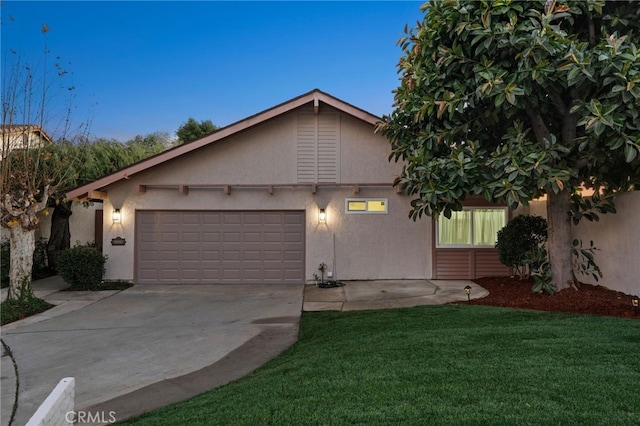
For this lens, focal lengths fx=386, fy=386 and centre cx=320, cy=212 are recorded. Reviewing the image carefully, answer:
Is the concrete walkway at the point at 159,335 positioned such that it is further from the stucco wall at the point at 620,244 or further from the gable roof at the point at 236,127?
the gable roof at the point at 236,127

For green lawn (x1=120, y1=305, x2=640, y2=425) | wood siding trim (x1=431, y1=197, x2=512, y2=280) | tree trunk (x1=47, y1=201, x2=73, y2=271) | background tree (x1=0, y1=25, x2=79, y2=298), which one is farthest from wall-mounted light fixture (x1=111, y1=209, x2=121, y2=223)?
wood siding trim (x1=431, y1=197, x2=512, y2=280)

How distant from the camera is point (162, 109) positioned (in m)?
20.5

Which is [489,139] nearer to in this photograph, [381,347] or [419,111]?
[419,111]

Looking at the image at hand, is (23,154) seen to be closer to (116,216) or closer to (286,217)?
(116,216)

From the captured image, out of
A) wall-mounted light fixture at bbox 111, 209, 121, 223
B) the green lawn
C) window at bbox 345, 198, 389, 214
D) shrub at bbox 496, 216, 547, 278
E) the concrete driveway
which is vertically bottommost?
the concrete driveway

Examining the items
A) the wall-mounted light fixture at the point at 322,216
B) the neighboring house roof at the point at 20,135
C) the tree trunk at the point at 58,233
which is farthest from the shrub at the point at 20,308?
the wall-mounted light fixture at the point at 322,216

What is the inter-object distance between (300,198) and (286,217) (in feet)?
2.23

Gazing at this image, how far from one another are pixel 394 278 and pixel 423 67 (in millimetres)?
6055

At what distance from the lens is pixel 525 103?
236 inches

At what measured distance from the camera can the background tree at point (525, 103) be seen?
17.6ft

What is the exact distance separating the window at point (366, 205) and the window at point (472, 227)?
1.66m

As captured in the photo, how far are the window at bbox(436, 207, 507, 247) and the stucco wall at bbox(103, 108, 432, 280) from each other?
1.56 ft

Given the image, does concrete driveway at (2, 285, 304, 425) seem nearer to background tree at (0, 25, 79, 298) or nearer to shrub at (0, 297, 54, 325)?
shrub at (0, 297, 54, 325)

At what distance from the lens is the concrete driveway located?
4285mm
